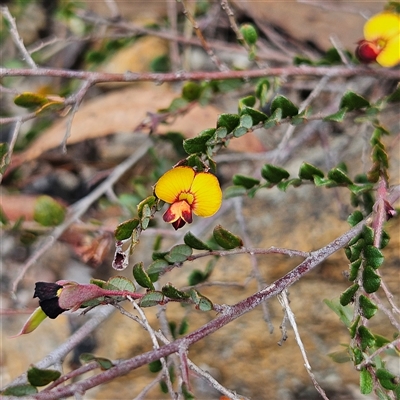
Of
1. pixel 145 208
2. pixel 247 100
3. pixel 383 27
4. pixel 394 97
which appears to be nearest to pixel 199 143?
pixel 145 208

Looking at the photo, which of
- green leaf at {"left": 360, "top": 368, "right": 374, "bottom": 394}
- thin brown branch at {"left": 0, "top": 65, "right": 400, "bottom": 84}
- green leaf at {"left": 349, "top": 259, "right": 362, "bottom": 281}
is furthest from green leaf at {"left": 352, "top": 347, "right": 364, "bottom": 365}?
thin brown branch at {"left": 0, "top": 65, "right": 400, "bottom": 84}

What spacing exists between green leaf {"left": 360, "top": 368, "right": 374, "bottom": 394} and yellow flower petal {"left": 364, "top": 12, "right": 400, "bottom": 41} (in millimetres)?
966

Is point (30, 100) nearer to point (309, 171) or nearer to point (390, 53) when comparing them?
point (309, 171)

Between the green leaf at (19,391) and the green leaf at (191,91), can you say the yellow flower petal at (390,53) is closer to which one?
the green leaf at (191,91)

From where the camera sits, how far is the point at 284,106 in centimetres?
128

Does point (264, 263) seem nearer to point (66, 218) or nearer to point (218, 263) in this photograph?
point (218, 263)

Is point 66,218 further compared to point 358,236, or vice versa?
point 66,218

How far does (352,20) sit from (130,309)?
1485 mm

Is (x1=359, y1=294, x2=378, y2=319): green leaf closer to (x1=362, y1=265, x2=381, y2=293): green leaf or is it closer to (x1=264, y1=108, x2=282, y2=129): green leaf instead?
(x1=362, y1=265, x2=381, y2=293): green leaf

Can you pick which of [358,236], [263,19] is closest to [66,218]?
[358,236]

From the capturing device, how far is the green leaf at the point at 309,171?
4.16 feet

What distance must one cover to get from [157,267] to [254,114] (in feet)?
1.36

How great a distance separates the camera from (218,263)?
1748 mm

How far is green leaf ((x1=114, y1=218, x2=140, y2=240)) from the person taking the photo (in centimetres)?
103
